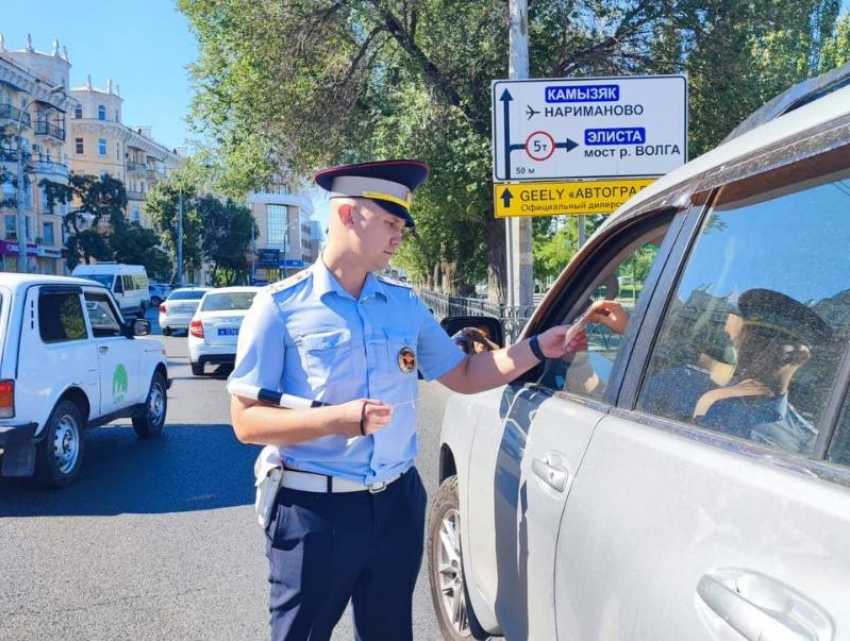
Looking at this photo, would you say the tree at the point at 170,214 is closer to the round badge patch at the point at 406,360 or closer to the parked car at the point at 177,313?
the parked car at the point at 177,313

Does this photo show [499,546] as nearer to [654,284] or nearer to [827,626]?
[654,284]

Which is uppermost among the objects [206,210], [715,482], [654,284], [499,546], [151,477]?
[206,210]

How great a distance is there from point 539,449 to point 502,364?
0.42 m

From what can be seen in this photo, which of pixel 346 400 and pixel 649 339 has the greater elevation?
pixel 649 339

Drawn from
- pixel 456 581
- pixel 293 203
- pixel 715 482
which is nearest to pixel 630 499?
pixel 715 482

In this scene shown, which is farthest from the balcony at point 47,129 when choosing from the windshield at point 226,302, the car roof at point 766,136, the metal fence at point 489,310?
the car roof at point 766,136

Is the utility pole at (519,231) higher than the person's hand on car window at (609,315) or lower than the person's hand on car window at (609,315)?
higher

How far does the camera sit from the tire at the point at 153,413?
28.0ft

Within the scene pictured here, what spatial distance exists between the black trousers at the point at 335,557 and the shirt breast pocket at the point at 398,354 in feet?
1.17

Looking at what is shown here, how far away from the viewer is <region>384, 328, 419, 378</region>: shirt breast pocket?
2396 millimetres

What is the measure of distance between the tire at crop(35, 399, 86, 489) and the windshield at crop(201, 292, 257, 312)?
7.48 m

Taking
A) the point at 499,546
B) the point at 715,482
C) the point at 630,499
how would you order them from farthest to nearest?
1. the point at 499,546
2. the point at 630,499
3. the point at 715,482

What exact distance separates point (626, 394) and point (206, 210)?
78.0 metres

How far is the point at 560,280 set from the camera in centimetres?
272
